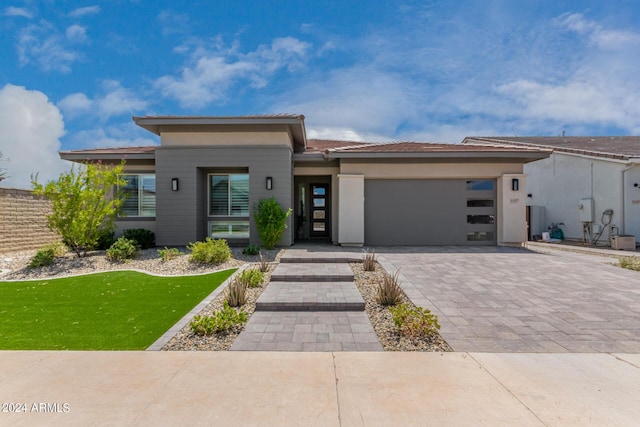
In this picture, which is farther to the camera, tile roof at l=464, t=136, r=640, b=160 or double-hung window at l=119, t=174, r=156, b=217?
tile roof at l=464, t=136, r=640, b=160

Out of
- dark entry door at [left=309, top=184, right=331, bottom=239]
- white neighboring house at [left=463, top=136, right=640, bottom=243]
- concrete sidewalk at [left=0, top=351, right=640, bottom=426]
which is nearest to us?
concrete sidewalk at [left=0, top=351, right=640, bottom=426]

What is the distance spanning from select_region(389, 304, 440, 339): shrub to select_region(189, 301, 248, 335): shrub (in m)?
2.15

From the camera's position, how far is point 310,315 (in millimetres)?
4555

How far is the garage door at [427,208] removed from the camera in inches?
429

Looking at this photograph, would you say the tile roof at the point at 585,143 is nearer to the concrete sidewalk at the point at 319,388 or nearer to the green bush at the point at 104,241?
the concrete sidewalk at the point at 319,388

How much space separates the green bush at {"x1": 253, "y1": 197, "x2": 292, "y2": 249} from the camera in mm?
9250

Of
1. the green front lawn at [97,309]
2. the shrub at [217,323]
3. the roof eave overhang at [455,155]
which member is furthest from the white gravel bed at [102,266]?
the roof eave overhang at [455,155]

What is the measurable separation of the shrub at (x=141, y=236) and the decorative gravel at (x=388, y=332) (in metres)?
7.55

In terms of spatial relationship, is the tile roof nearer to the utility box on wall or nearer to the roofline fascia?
the utility box on wall

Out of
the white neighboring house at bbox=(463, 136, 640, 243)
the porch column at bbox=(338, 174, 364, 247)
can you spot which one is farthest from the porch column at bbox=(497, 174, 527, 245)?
the porch column at bbox=(338, 174, 364, 247)

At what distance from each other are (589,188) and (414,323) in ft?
49.3

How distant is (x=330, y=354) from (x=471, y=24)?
1002 cm

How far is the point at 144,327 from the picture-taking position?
402cm

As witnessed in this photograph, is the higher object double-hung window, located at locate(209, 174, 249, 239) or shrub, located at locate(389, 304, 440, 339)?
double-hung window, located at locate(209, 174, 249, 239)
